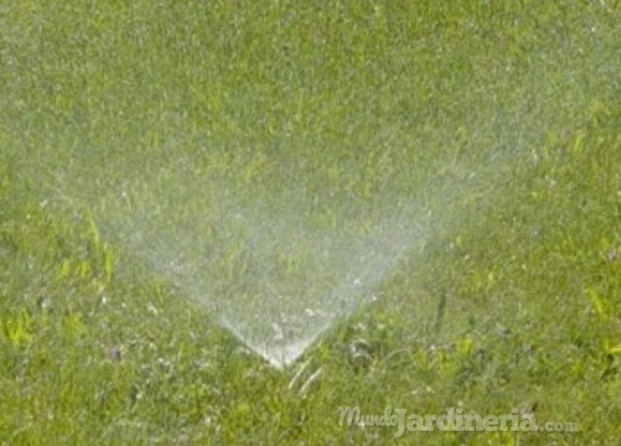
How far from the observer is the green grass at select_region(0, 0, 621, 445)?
14.9 ft

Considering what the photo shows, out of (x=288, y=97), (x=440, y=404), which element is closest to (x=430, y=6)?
(x=288, y=97)

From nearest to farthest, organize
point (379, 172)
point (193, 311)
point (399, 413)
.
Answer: point (399, 413), point (193, 311), point (379, 172)

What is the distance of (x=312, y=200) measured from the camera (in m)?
5.66

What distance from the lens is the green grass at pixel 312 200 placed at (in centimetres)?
455

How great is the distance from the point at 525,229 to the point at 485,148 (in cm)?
76

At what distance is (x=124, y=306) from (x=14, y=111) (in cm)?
158

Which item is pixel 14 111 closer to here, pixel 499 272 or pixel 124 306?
pixel 124 306

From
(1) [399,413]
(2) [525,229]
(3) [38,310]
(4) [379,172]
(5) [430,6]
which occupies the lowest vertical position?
(1) [399,413]

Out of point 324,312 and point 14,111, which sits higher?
point 14,111

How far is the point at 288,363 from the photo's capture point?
471 centimetres

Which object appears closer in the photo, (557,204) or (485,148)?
(557,204)

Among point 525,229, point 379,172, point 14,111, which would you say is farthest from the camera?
point 14,111

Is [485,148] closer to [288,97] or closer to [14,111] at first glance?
[288,97]

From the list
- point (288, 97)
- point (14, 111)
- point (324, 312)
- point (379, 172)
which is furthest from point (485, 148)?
point (14, 111)
